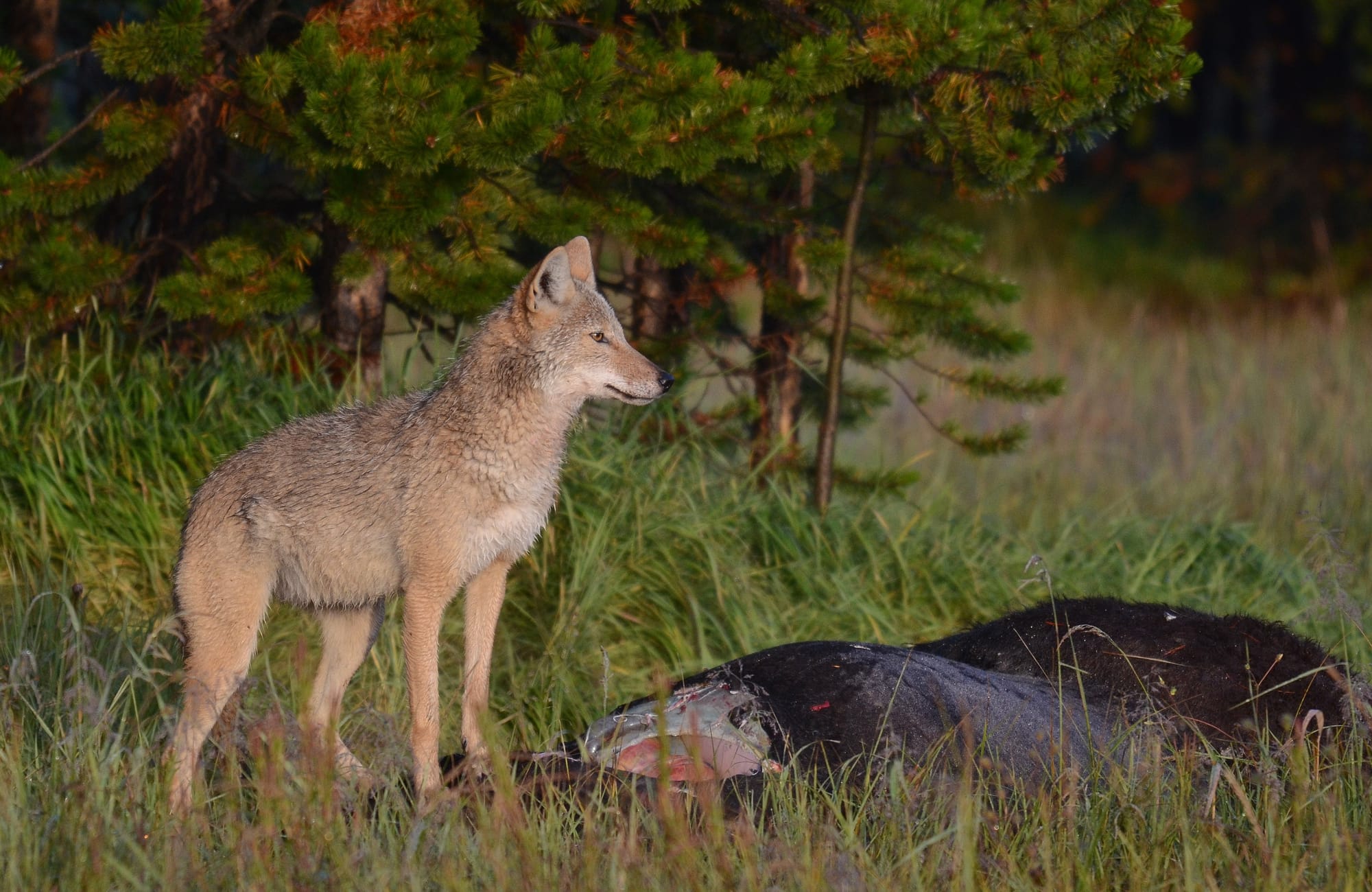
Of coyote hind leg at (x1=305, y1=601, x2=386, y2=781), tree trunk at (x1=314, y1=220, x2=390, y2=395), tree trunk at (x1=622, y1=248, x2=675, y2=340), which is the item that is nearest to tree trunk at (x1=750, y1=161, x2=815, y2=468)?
tree trunk at (x1=622, y1=248, x2=675, y2=340)

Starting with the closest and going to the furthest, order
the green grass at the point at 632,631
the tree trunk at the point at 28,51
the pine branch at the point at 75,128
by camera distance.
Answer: the green grass at the point at 632,631 → the pine branch at the point at 75,128 → the tree trunk at the point at 28,51

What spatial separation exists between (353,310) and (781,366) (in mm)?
2169

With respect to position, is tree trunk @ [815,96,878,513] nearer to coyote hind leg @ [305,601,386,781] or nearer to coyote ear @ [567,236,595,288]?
coyote ear @ [567,236,595,288]

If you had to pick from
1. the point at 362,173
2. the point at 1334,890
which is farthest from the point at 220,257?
the point at 1334,890

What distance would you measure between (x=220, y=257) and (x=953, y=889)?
390 cm

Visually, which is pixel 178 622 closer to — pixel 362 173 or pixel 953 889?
pixel 362 173

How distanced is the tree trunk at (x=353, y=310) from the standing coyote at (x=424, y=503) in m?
1.76

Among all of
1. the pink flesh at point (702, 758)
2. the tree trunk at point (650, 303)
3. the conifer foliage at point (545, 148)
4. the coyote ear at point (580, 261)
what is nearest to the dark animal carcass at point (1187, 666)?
the pink flesh at point (702, 758)

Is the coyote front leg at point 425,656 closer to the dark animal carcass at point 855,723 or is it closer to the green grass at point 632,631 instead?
the green grass at point 632,631

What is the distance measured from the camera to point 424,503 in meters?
4.40

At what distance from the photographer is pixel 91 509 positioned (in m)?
5.80

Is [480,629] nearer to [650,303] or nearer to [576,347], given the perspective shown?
[576,347]

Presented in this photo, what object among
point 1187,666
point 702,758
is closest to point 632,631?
point 702,758

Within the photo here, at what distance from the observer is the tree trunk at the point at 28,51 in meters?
7.41
